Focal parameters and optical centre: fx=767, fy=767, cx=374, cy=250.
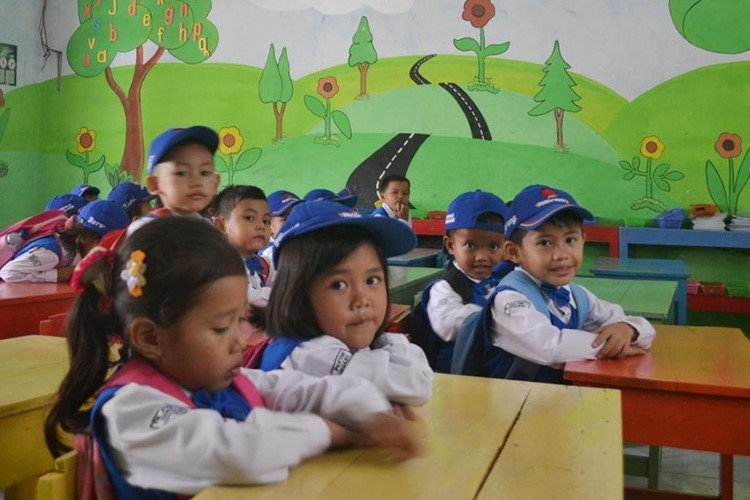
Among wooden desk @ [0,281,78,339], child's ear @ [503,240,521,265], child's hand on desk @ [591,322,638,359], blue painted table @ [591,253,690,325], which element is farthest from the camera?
blue painted table @ [591,253,690,325]

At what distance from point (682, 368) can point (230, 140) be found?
604 cm

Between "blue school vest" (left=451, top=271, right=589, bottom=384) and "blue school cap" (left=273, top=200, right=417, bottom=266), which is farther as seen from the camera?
"blue school vest" (left=451, top=271, right=589, bottom=384)

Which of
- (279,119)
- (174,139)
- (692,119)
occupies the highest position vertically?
(279,119)

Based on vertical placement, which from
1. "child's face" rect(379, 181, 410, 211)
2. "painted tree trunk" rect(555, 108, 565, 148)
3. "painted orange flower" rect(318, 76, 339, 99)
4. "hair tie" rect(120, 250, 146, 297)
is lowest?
"hair tie" rect(120, 250, 146, 297)

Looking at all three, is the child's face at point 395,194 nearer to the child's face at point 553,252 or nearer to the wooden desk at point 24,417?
the child's face at point 553,252

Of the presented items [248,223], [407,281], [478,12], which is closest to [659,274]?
[407,281]

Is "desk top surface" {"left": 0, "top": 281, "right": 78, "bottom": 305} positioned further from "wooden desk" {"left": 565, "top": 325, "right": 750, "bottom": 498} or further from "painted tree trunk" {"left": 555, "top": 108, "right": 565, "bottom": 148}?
"painted tree trunk" {"left": 555, "top": 108, "right": 565, "bottom": 148}

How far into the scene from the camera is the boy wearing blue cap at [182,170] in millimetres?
2762

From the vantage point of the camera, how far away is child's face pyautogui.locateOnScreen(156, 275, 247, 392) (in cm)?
122

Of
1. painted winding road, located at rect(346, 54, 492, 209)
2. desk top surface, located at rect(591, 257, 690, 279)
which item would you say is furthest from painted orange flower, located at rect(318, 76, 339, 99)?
desk top surface, located at rect(591, 257, 690, 279)

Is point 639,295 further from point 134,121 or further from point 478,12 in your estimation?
point 134,121

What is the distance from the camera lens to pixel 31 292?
3.25 m

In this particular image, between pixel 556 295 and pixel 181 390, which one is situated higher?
pixel 556 295

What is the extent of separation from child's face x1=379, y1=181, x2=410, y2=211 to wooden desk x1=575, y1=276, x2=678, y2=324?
2.26m
